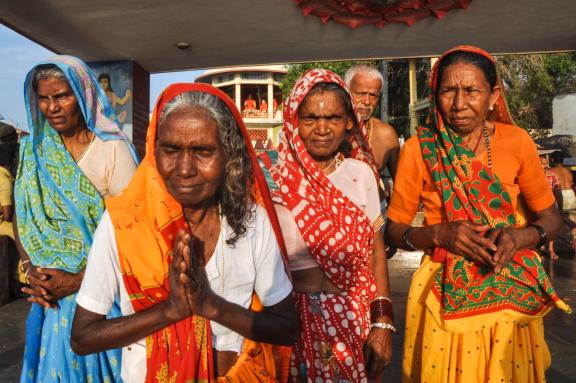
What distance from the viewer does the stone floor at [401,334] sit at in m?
3.79

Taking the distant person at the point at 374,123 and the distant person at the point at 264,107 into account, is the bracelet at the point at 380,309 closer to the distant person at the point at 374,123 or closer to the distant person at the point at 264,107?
the distant person at the point at 374,123

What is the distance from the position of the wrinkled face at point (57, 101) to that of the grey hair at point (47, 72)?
0.05 ft

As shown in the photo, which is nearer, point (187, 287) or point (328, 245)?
point (187, 287)

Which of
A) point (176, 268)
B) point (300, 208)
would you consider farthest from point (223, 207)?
point (300, 208)

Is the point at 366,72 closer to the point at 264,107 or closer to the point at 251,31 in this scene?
the point at 251,31

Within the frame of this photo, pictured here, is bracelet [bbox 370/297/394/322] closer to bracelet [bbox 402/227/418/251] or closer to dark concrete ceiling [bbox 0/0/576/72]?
bracelet [bbox 402/227/418/251]

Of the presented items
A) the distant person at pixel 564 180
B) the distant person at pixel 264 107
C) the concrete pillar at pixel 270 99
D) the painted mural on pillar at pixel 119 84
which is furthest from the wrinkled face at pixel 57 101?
the distant person at pixel 264 107

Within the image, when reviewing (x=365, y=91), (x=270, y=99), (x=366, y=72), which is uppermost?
(x=270, y=99)

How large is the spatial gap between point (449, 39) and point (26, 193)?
713 centimetres

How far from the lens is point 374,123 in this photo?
3.50 m

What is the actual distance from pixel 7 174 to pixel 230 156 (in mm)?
5388

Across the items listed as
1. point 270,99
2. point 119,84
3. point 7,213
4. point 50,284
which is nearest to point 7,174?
point 7,213

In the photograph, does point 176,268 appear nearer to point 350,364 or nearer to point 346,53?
point 350,364

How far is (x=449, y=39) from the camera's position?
7.77m
